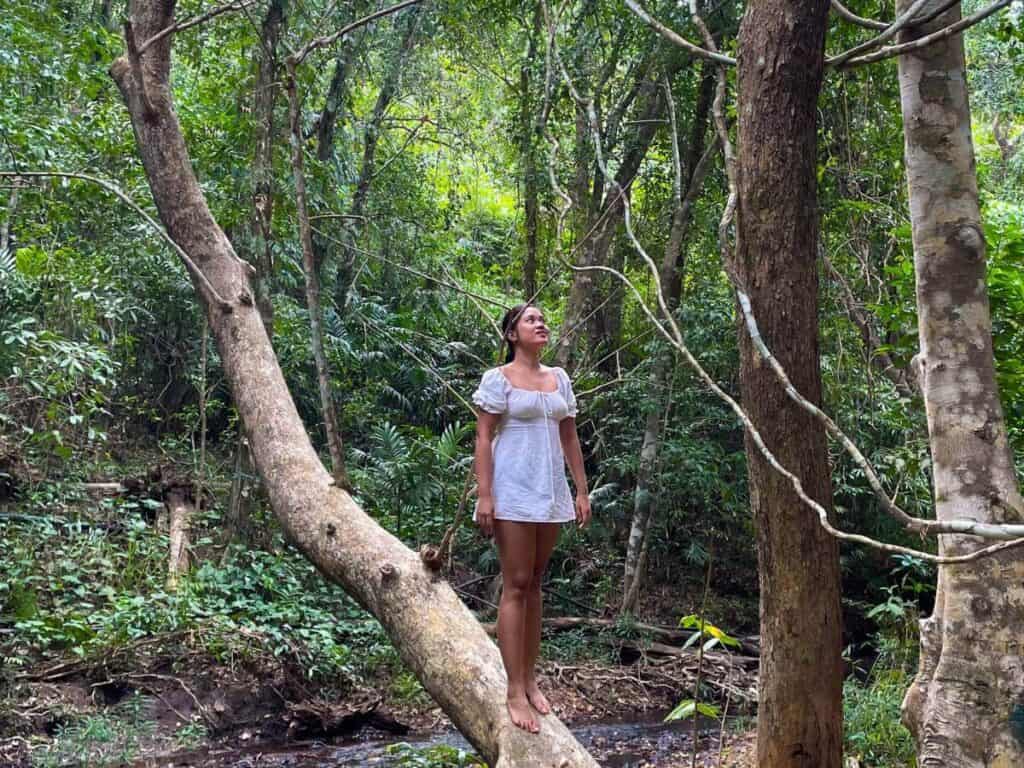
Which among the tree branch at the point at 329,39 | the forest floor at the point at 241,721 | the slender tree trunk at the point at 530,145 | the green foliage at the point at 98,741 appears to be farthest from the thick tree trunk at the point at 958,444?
the slender tree trunk at the point at 530,145

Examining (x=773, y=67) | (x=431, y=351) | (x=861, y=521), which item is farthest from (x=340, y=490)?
(x=431, y=351)

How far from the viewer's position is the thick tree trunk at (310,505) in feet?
12.8

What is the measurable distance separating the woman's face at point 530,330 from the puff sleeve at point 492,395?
0.67 ft

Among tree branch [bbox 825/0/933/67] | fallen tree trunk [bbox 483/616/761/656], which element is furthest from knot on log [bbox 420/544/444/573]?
fallen tree trunk [bbox 483/616/761/656]

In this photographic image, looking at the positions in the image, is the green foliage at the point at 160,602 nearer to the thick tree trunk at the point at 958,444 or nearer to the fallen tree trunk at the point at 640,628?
the fallen tree trunk at the point at 640,628

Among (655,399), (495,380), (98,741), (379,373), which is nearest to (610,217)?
(655,399)

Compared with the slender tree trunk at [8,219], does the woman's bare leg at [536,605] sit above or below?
below

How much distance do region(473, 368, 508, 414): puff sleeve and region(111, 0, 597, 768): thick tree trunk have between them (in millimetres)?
1166

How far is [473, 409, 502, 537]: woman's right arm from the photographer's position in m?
3.65

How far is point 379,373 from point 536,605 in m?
8.24

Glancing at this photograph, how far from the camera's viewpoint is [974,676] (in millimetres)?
3424

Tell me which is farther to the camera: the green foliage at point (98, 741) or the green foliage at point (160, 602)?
the green foliage at point (160, 602)

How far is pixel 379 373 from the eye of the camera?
1170 centimetres

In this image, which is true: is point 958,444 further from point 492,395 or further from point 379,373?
point 379,373
